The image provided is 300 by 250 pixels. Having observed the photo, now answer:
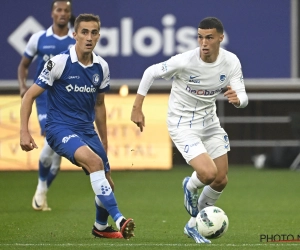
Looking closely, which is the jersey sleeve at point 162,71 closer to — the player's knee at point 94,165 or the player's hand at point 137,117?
the player's hand at point 137,117

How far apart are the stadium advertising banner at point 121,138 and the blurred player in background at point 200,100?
8.06m

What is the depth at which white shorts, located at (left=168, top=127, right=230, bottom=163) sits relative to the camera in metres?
8.28

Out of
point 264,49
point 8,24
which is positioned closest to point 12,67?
point 8,24

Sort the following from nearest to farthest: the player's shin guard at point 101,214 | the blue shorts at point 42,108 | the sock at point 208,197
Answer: the player's shin guard at point 101,214
the sock at point 208,197
the blue shorts at point 42,108

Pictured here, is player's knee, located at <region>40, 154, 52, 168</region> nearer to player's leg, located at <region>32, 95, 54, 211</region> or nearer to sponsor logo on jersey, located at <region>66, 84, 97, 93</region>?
player's leg, located at <region>32, 95, 54, 211</region>

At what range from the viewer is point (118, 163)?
1659 centimetres

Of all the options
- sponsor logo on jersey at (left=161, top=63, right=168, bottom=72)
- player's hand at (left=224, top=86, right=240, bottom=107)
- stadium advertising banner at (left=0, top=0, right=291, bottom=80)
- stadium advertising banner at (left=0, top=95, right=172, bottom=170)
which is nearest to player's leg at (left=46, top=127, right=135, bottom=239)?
sponsor logo on jersey at (left=161, top=63, right=168, bottom=72)

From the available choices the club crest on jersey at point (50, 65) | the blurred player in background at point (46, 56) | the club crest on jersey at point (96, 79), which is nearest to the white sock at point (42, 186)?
the blurred player in background at point (46, 56)

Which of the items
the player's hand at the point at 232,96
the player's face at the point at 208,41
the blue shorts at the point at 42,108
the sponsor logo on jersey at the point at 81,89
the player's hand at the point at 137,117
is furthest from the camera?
the blue shorts at the point at 42,108

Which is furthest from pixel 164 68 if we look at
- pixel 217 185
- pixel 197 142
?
pixel 217 185

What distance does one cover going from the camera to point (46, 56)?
11.1 m

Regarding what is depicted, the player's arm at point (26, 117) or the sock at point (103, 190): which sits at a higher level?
the player's arm at point (26, 117)

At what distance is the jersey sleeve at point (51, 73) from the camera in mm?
7964

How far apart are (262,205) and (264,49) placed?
612 cm
